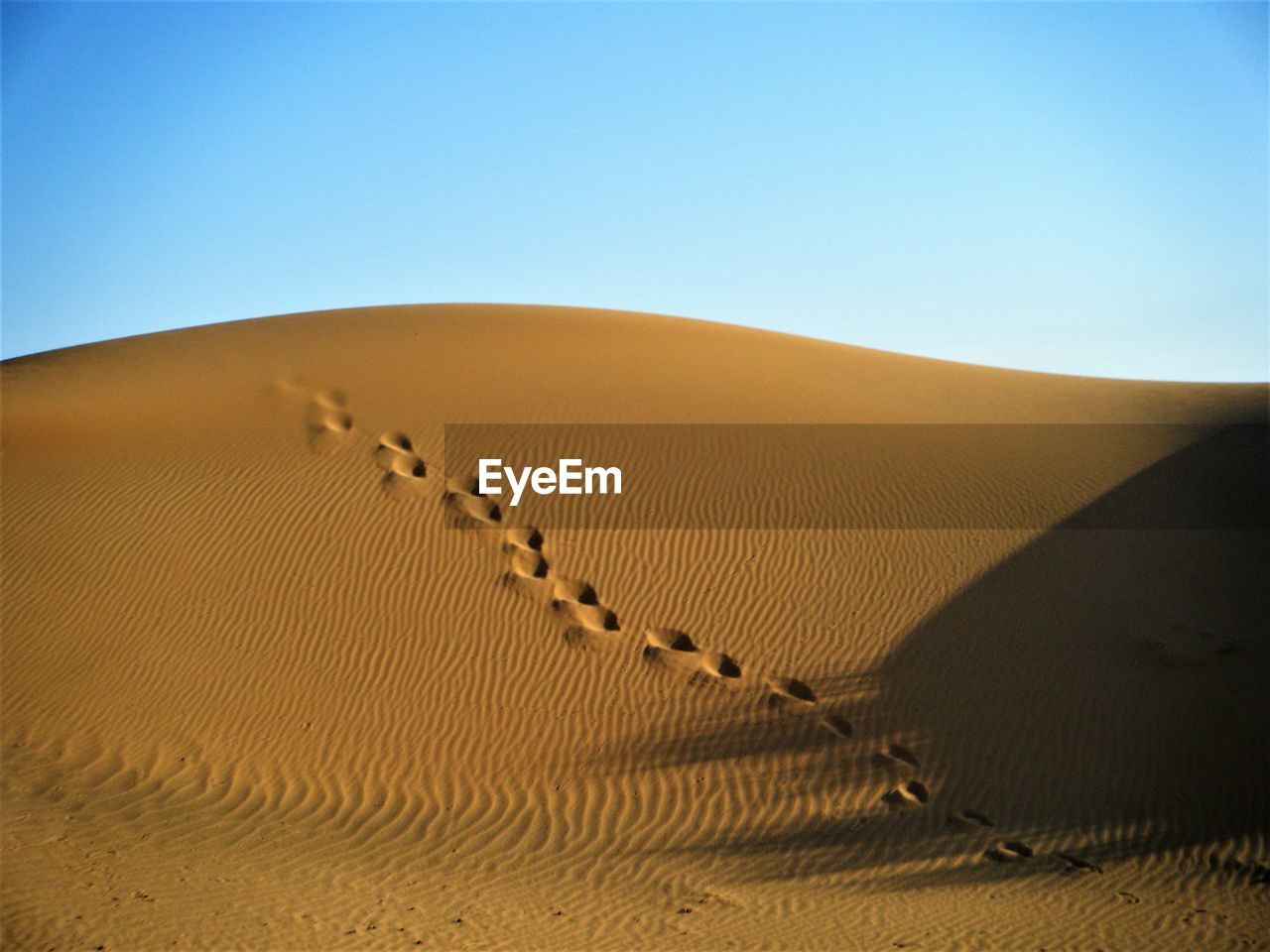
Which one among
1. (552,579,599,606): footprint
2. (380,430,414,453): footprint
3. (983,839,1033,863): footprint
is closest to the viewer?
(983,839,1033,863): footprint

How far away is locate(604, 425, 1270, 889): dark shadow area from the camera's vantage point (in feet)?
32.9

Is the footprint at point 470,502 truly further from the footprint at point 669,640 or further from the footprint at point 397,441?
the footprint at point 669,640

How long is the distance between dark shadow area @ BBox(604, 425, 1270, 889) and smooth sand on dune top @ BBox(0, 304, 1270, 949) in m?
0.04

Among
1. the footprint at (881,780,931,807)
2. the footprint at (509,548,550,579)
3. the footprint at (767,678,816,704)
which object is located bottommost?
the footprint at (881,780,931,807)

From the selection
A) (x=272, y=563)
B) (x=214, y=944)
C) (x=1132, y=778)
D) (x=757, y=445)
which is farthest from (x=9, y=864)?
(x=757, y=445)

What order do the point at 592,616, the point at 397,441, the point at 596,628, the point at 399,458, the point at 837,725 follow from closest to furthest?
1. the point at 837,725
2. the point at 596,628
3. the point at 592,616
4. the point at 399,458
5. the point at 397,441

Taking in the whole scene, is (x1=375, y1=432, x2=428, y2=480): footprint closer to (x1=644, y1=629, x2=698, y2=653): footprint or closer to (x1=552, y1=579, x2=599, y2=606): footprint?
(x1=552, y1=579, x2=599, y2=606): footprint

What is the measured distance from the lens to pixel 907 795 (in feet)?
→ 34.9

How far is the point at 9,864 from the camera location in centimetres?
882

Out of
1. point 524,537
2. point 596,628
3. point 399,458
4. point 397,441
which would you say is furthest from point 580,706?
point 397,441

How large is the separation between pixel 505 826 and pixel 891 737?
416 centimetres

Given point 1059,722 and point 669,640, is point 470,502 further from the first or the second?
point 1059,722

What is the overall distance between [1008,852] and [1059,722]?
2148 mm

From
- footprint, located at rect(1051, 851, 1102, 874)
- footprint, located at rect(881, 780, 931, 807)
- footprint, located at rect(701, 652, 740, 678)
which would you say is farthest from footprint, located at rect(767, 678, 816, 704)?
footprint, located at rect(1051, 851, 1102, 874)
